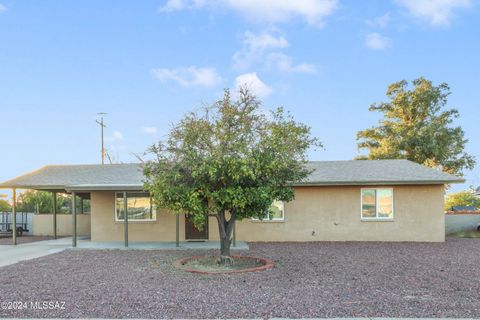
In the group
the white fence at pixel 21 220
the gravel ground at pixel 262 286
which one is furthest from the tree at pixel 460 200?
A: the white fence at pixel 21 220

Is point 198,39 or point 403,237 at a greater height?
point 198,39

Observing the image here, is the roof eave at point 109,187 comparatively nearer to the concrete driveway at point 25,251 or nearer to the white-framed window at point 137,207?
the white-framed window at point 137,207

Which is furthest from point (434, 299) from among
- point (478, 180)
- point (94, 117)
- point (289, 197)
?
point (478, 180)

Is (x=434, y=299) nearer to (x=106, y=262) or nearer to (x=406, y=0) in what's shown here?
(x=106, y=262)

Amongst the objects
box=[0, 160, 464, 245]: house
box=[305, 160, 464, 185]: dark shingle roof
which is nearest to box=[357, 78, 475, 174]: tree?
box=[305, 160, 464, 185]: dark shingle roof

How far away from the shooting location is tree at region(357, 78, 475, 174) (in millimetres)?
26500

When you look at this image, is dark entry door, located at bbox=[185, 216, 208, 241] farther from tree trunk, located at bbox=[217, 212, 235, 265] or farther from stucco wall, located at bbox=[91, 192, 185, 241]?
tree trunk, located at bbox=[217, 212, 235, 265]

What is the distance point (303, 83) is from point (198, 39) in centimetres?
513

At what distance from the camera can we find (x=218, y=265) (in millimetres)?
10609

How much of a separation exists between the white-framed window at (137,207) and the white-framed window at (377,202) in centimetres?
838

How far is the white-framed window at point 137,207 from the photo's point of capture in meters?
16.7

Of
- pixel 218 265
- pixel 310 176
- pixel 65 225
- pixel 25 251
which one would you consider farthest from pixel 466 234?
pixel 65 225

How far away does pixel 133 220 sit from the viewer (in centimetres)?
1675

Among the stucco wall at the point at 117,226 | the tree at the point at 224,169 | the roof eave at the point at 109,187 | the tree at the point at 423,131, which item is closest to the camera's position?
the tree at the point at 224,169
